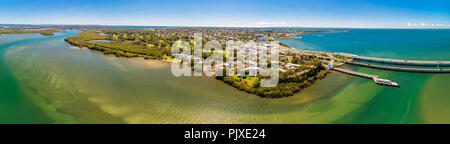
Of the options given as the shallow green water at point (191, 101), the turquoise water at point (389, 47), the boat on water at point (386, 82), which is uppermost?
the turquoise water at point (389, 47)

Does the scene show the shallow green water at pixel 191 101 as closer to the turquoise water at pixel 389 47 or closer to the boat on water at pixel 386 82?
the boat on water at pixel 386 82

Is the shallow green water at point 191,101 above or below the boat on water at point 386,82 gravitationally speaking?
below

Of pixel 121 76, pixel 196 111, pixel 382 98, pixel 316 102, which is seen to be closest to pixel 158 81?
pixel 121 76

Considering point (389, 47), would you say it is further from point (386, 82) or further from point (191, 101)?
point (191, 101)

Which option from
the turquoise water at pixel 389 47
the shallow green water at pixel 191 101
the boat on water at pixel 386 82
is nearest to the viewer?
the shallow green water at pixel 191 101

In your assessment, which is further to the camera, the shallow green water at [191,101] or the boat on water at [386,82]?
the boat on water at [386,82]

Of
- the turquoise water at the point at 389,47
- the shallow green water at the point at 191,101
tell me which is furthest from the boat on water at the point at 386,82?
the turquoise water at the point at 389,47

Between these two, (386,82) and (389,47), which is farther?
(389,47)

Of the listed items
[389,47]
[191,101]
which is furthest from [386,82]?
[389,47]

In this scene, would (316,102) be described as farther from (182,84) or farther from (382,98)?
(182,84)

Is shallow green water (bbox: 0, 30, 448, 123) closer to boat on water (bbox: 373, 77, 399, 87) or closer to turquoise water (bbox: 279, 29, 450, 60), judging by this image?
boat on water (bbox: 373, 77, 399, 87)
